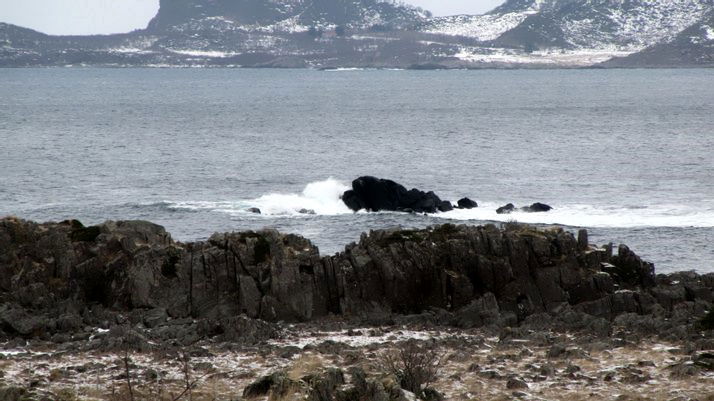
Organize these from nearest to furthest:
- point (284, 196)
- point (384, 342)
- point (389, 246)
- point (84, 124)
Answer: point (384, 342) → point (389, 246) → point (284, 196) → point (84, 124)

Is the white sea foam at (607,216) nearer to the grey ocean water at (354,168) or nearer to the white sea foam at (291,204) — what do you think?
the grey ocean water at (354,168)

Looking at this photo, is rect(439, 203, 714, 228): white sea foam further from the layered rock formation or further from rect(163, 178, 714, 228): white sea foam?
the layered rock formation

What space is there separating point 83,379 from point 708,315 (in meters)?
17.4

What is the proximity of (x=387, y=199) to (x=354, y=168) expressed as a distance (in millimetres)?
23630

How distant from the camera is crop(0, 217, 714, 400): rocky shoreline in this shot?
27.8 metres

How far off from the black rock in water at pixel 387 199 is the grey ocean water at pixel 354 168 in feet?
4.72

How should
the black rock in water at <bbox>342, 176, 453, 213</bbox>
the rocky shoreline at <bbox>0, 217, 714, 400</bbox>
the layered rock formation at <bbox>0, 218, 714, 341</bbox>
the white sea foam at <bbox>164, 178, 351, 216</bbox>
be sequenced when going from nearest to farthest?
1. the rocky shoreline at <bbox>0, 217, 714, 400</bbox>
2. the layered rock formation at <bbox>0, 218, 714, 341</bbox>
3. the white sea foam at <bbox>164, 178, 351, 216</bbox>
4. the black rock in water at <bbox>342, 176, 453, 213</bbox>

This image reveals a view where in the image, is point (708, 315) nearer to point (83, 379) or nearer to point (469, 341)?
point (469, 341)

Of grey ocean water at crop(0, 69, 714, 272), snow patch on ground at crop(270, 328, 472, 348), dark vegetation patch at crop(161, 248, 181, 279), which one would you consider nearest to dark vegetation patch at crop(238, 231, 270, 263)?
dark vegetation patch at crop(161, 248, 181, 279)

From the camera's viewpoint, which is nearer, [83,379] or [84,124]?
[83,379]

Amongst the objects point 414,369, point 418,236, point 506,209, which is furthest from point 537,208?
point 414,369

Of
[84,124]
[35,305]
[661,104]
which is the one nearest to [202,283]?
[35,305]

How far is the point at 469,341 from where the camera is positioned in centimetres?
2859

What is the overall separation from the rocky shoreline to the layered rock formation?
5cm
